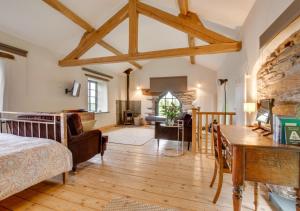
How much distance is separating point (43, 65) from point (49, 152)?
11.0ft

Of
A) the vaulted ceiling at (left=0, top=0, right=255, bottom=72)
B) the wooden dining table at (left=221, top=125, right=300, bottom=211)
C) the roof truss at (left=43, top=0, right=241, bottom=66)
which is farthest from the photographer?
the roof truss at (left=43, top=0, right=241, bottom=66)

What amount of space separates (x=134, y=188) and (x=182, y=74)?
661 cm

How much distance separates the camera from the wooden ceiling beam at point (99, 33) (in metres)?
4.21

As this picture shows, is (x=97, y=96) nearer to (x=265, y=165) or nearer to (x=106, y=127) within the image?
(x=106, y=127)

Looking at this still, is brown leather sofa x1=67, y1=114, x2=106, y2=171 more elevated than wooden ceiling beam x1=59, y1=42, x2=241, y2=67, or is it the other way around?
wooden ceiling beam x1=59, y1=42, x2=241, y2=67

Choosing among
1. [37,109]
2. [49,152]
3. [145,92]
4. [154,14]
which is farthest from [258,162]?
[145,92]

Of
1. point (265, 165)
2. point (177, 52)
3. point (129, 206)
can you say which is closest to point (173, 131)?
point (177, 52)

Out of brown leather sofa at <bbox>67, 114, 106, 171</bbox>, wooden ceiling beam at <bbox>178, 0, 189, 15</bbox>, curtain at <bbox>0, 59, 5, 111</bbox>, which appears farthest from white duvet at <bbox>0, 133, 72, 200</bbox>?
→ wooden ceiling beam at <bbox>178, 0, 189, 15</bbox>

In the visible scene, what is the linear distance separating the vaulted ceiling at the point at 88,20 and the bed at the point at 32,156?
2152 mm

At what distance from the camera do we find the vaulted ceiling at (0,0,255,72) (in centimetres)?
301

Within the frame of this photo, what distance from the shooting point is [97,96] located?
23.1 ft

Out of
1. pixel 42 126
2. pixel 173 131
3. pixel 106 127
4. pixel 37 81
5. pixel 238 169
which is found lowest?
pixel 106 127

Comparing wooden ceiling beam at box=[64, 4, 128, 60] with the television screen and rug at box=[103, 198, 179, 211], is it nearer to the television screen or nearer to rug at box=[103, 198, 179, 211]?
the television screen

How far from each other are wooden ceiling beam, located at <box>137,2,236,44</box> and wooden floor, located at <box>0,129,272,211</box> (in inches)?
105
